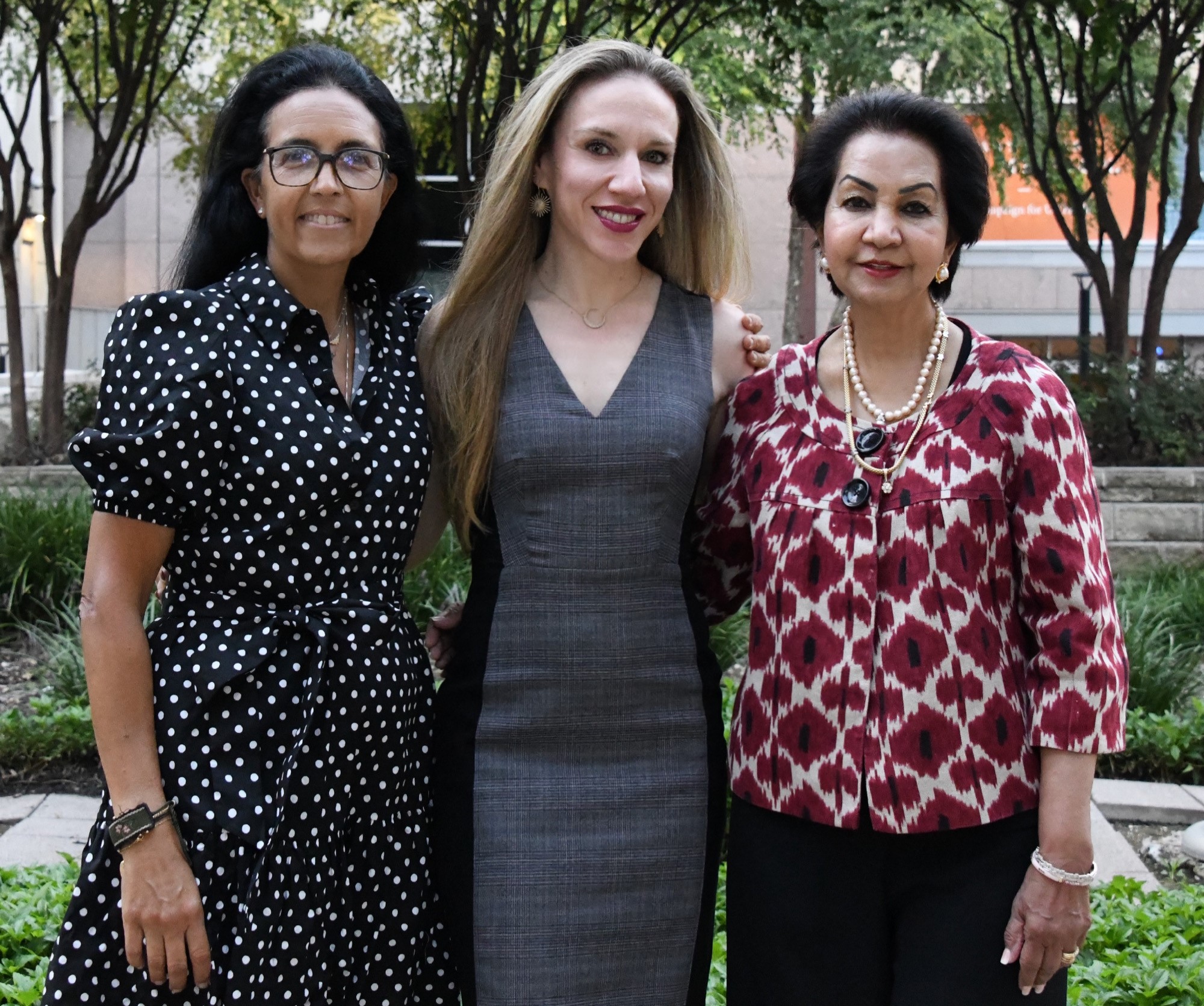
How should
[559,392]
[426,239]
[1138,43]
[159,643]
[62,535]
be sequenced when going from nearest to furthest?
1. [159,643]
2. [559,392]
3. [426,239]
4. [62,535]
5. [1138,43]

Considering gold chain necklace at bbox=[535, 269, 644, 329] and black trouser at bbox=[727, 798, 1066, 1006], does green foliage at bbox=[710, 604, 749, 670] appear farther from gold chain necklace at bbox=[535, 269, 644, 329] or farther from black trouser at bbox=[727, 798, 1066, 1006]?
black trouser at bbox=[727, 798, 1066, 1006]

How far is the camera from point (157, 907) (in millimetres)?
2309

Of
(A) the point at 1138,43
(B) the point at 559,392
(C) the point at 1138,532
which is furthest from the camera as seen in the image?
(A) the point at 1138,43

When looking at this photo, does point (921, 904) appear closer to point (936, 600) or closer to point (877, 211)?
point (936, 600)

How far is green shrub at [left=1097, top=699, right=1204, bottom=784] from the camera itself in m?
5.93

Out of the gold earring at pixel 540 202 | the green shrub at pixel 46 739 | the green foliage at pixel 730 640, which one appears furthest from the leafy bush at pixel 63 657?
the gold earring at pixel 540 202

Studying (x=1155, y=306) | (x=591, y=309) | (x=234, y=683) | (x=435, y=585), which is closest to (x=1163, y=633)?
(x=435, y=585)

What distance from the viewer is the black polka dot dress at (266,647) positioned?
2.36 metres

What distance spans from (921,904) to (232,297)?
Answer: 5.40 ft

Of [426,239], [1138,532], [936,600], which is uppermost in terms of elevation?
[426,239]

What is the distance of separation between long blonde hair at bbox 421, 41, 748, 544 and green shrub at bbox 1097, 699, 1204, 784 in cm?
380

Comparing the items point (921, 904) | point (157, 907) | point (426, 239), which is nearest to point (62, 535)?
point (426, 239)

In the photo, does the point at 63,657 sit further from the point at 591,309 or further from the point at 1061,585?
the point at 1061,585

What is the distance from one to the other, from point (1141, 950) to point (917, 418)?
206 cm
